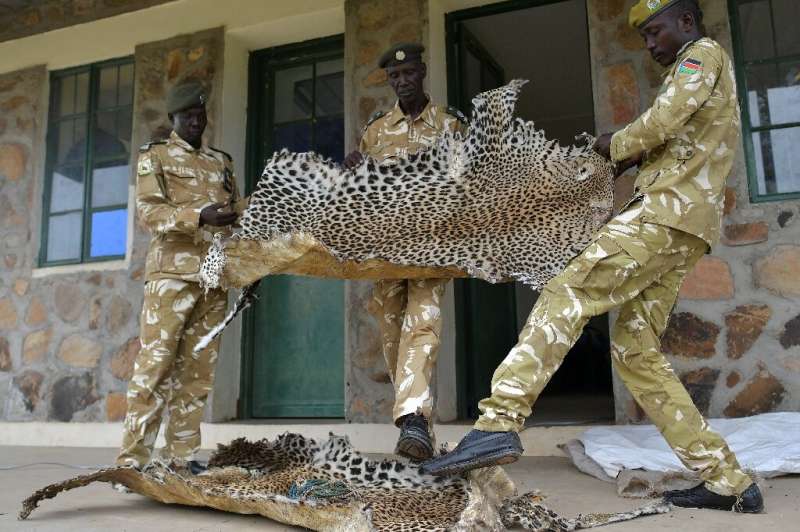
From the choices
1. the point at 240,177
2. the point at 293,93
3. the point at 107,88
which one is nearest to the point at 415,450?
the point at 240,177

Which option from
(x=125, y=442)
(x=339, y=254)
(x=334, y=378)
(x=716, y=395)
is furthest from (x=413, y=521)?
(x=334, y=378)

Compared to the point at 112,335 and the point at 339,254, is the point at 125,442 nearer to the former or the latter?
the point at 339,254

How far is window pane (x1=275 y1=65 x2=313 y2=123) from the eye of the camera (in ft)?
16.9

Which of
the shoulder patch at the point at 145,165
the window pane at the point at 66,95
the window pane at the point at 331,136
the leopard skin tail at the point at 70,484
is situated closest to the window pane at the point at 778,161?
the window pane at the point at 331,136

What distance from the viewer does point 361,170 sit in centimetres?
258

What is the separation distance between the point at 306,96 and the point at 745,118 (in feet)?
9.72

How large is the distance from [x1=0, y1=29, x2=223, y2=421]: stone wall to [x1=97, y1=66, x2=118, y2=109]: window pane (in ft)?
1.21

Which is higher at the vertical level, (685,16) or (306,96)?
(306,96)

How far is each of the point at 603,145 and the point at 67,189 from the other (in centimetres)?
454

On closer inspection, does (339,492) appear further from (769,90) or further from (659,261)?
(769,90)

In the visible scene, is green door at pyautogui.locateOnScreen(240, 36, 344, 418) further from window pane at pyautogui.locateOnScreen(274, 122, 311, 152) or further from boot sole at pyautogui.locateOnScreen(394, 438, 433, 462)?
boot sole at pyautogui.locateOnScreen(394, 438, 433, 462)

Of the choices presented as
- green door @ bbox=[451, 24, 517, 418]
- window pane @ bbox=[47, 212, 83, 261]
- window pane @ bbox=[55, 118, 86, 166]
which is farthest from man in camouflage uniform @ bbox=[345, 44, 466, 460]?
window pane @ bbox=[55, 118, 86, 166]

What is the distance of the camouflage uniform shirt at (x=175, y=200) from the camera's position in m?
3.28

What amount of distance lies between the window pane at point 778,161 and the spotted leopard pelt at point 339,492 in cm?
222
